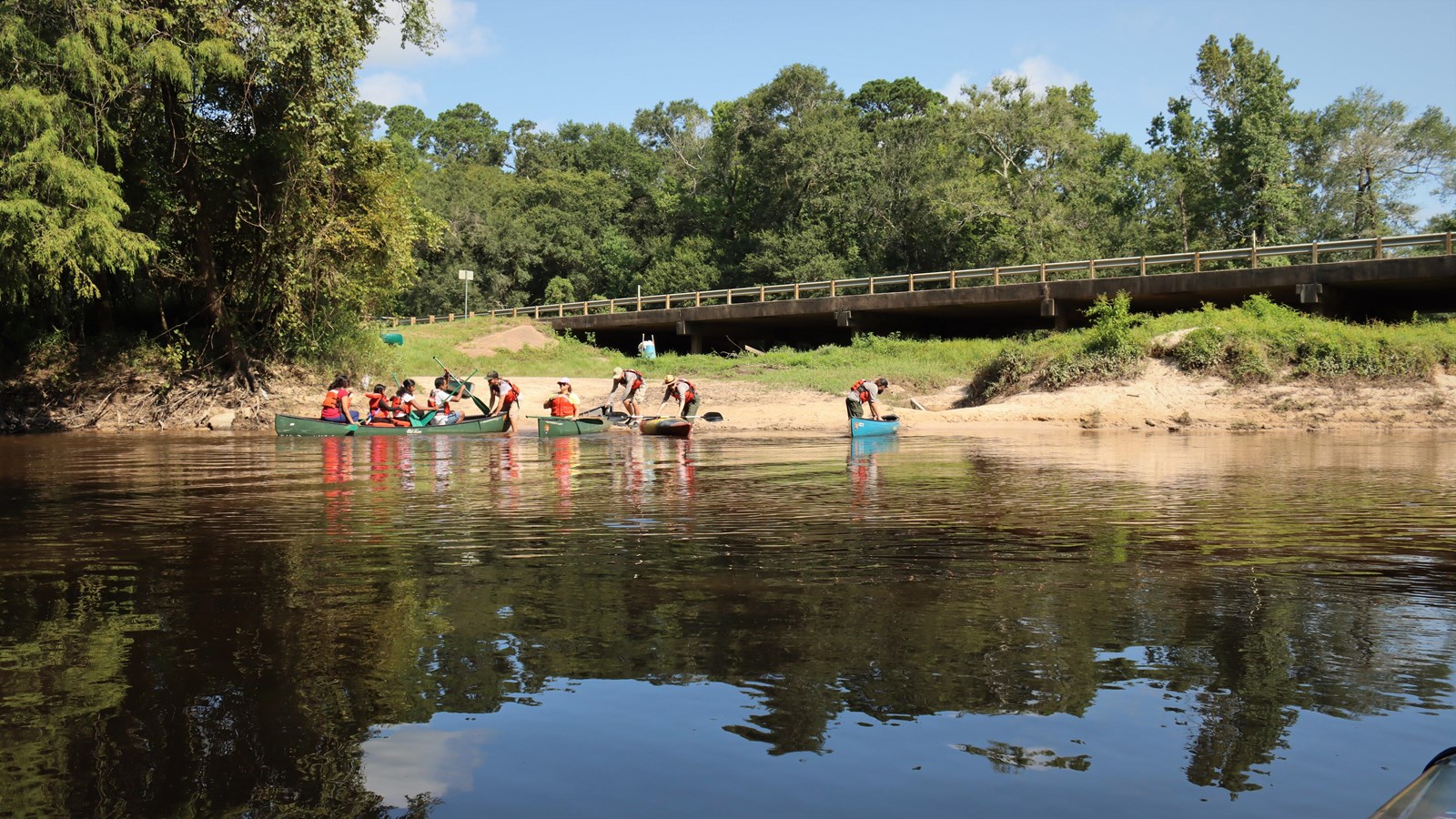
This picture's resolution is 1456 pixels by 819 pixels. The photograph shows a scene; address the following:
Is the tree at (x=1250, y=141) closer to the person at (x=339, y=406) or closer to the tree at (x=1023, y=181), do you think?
the tree at (x=1023, y=181)

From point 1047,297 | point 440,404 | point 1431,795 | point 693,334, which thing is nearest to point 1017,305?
point 1047,297

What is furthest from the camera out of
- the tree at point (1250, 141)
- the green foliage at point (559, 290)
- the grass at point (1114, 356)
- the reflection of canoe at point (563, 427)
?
the green foliage at point (559, 290)

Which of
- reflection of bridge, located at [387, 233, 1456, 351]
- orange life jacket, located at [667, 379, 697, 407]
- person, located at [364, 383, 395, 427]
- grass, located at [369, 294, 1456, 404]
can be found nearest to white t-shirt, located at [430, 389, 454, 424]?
person, located at [364, 383, 395, 427]

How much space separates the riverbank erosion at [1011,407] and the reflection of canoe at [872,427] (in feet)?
6.33

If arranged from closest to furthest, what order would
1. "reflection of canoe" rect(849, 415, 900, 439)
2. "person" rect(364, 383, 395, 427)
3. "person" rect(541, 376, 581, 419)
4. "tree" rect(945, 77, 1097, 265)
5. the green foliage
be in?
"reflection of canoe" rect(849, 415, 900, 439) → "person" rect(541, 376, 581, 419) → "person" rect(364, 383, 395, 427) → "tree" rect(945, 77, 1097, 265) → the green foliage

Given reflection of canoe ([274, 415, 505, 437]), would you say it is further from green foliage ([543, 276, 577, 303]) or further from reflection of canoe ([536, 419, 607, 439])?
green foliage ([543, 276, 577, 303])

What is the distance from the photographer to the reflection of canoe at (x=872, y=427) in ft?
83.0

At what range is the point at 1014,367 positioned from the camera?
3428 cm

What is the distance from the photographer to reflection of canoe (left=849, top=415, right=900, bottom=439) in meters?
25.3

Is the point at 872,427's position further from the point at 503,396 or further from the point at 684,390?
the point at 503,396

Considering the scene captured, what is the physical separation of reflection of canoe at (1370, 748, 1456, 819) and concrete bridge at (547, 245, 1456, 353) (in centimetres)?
3465

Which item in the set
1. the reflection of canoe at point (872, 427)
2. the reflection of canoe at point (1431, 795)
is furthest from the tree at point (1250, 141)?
the reflection of canoe at point (1431, 795)

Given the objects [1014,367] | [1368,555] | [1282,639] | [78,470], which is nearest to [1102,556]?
[1368,555]

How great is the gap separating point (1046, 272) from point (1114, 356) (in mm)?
14014
